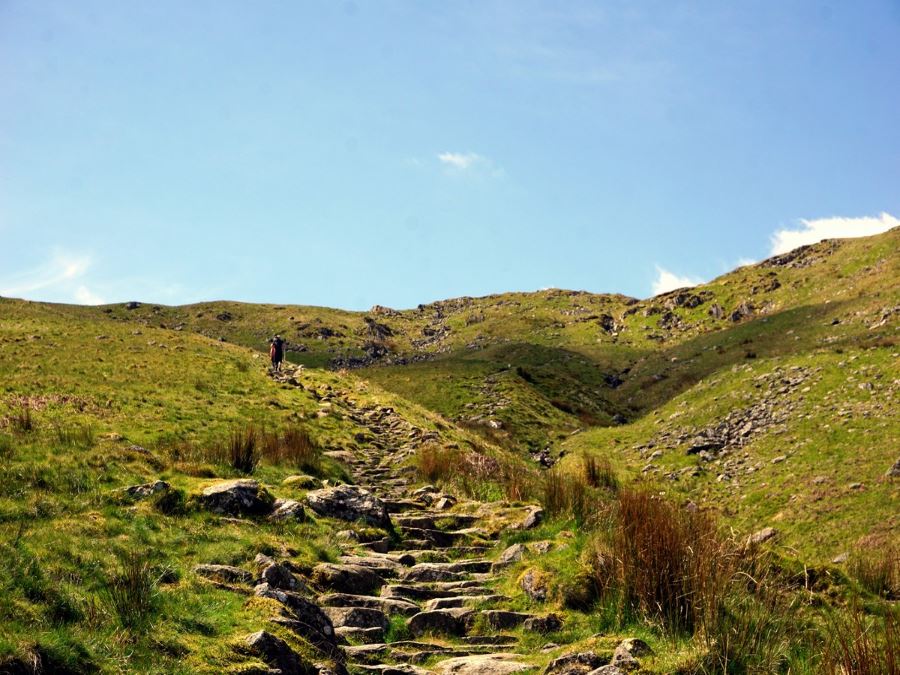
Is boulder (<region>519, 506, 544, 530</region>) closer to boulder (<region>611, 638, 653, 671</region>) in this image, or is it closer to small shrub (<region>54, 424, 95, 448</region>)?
boulder (<region>611, 638, 653, 671</region>)

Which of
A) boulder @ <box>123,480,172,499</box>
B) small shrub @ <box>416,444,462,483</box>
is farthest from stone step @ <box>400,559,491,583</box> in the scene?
small shrub @ <box>416,444,462,483</box>

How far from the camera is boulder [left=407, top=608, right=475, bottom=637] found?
10.5m

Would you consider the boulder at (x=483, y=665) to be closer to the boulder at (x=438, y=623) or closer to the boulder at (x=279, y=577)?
the boulder at (x=438, y=623)

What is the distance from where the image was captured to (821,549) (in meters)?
20.0

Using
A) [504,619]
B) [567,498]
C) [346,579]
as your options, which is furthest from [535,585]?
[567,498]

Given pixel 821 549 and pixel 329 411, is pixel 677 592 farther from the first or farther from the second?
pixel 329 411

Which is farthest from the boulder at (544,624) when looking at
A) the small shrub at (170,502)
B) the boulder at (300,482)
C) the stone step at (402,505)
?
the boulder at (300,482)

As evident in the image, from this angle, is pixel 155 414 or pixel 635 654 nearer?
pixel 635 654

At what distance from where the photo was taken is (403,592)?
39.6ft

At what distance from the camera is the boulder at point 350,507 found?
1603 cm

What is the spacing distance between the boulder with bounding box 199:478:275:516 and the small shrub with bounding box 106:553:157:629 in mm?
5302

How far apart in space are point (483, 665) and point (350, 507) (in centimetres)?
797

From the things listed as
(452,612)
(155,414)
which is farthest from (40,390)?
(452,612)

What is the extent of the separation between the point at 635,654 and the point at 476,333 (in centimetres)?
10873
